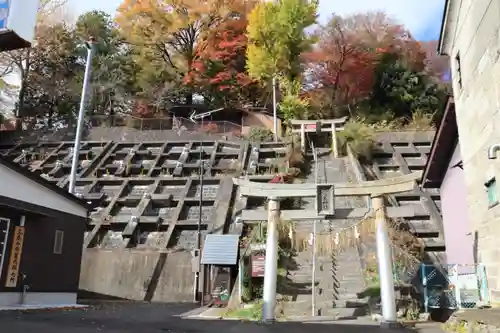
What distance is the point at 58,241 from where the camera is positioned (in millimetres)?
13883

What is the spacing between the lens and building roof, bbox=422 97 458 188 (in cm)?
1208

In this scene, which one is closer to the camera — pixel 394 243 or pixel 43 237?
pixel 43 237

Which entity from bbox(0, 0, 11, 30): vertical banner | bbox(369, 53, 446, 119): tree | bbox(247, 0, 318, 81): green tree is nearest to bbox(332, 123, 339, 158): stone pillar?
bbox(369, 53, 446, 119): tree

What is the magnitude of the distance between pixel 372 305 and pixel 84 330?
7530 mm

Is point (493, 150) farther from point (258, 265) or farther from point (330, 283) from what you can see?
point (258, 265)

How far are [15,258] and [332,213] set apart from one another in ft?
28.8

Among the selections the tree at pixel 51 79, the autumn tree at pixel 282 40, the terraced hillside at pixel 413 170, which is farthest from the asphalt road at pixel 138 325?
the tree at pixel 51 79

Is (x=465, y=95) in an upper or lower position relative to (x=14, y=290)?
upper

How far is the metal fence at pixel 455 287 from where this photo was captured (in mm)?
9352

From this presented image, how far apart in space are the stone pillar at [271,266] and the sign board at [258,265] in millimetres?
3007

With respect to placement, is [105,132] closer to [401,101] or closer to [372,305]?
[401,101]

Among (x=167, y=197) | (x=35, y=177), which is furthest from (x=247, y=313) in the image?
(x=167, y=197)

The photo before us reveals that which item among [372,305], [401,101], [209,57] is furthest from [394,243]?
[209,57]

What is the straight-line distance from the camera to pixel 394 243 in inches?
586
